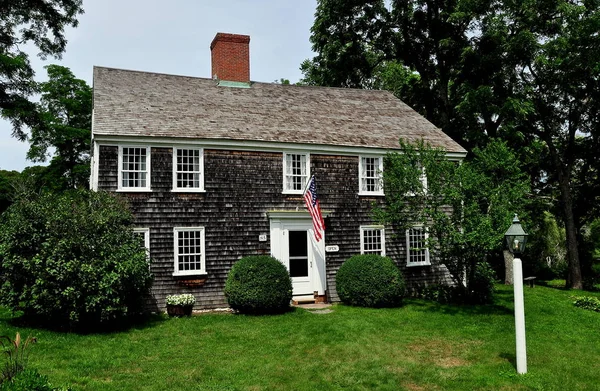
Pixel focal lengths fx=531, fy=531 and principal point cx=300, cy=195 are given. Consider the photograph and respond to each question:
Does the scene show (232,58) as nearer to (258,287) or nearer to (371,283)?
(258,287)

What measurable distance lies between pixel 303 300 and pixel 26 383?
457 inches

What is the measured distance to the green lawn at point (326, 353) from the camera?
9.84 m

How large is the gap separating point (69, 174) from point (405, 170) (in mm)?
24798

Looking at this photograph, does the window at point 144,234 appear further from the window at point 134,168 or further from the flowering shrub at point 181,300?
the flowering shrub at point 181,300

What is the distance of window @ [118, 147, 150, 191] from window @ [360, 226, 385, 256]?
25.1ft

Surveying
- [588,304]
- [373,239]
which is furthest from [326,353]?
[588,304]

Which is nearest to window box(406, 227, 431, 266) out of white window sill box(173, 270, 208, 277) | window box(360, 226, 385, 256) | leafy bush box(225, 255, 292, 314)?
window box(360, 226, 385, 256)

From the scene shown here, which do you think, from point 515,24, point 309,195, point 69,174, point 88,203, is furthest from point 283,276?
point 69,174

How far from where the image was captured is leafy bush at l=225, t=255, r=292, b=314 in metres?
15.3

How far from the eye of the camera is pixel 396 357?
11.4 meters

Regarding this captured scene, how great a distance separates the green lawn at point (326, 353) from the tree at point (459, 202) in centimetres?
216

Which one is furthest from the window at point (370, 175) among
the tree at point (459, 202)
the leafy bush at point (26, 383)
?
the leafy bush at point (26, 383)

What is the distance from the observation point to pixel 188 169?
55.9 ft

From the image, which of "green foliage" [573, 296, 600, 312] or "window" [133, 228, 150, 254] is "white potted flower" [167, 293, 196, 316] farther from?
"green foliage" [573, 296, 600, 312]
